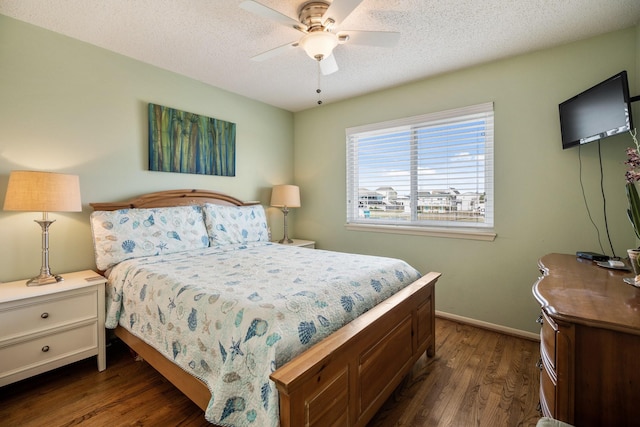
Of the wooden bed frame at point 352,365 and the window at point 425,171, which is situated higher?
the window at point 425,171

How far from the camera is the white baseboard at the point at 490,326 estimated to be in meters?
2.55

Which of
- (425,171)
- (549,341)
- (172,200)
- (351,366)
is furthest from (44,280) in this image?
(425,171)

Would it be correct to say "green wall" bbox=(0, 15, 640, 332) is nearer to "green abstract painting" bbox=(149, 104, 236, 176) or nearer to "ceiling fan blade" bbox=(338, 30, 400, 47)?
"green abstract painting" bbox=(149, 104, 236, 176)

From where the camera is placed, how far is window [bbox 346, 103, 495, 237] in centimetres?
283

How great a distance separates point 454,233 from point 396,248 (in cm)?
65

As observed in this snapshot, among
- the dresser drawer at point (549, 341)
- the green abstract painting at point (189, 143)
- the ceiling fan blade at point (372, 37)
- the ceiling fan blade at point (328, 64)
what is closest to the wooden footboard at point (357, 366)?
the dresser drawer at point (549, 341)

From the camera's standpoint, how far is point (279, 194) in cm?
374

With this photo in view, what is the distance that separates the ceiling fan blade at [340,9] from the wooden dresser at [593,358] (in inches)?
66.8

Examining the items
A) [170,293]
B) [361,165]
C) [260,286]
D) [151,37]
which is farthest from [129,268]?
[361,165]

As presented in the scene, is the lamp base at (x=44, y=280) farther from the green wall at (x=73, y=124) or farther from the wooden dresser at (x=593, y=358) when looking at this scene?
the wooden dresser at (x=593, y=358)

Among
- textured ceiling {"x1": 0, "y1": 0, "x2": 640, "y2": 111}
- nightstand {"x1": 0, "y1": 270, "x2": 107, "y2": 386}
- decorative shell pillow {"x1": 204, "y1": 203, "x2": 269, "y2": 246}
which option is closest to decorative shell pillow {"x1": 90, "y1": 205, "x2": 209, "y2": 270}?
decorative shell pillow {"x1": 204, "y1": 203, "x2": 269, "y2": 246}

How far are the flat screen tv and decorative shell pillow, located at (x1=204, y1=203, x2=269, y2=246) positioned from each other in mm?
2846

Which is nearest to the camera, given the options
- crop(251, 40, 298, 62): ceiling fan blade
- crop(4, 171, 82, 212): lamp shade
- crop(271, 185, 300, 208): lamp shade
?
crop(4, 171, 82, 212): lamp shade

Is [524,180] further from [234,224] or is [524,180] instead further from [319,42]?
[234,224]
